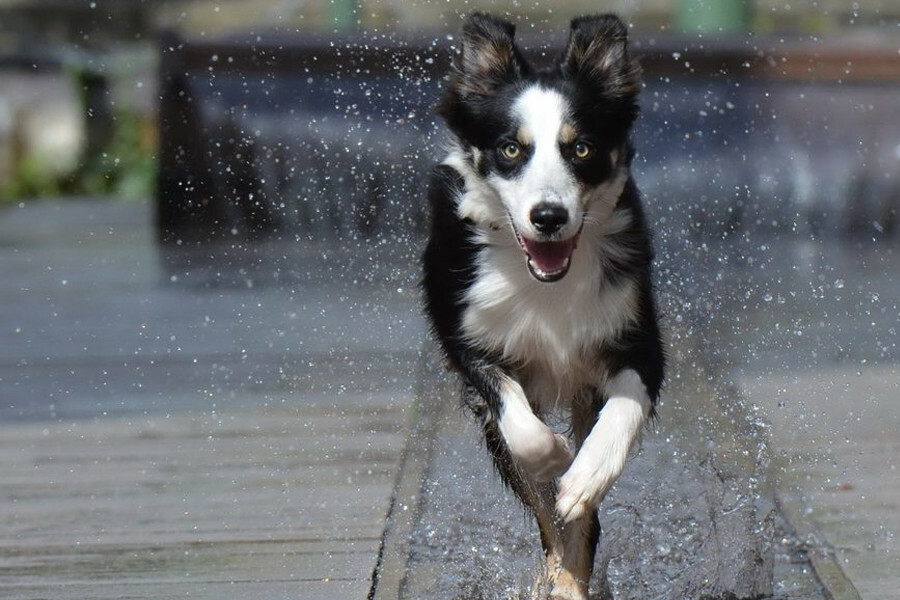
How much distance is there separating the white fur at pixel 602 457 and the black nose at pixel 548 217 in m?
0.54

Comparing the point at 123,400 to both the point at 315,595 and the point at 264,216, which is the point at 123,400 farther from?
the point at 264,216

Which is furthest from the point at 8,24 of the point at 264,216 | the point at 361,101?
the point at 361,101

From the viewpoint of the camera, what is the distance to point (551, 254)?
4055mm

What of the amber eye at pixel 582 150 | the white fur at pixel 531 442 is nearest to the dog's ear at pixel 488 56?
the amber eye at pixel 582 150

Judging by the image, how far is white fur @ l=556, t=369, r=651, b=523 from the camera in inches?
156

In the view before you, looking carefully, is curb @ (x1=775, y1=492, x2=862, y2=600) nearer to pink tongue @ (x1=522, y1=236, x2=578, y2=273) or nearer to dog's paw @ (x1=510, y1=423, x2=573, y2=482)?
dog's paw @ (x1=510, y1=423, x2=573, y2=482)

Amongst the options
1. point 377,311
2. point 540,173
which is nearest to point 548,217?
point 540,173

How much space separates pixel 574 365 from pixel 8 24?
18.4 meters

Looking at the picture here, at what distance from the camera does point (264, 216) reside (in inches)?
462

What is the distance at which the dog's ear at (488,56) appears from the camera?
4305mm

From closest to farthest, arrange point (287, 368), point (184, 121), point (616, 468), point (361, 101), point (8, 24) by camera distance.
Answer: point (616, 468) → point (287, 368) → point (361, 101) → point (184, 121) → point (8, 24)

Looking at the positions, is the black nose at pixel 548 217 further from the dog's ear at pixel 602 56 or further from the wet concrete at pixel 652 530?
the wet concrete at pixel 652 530

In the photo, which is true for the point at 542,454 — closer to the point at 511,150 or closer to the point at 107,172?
the point at 511,150

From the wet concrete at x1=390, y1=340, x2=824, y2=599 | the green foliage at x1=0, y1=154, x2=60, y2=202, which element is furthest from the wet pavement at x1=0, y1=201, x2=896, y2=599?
the green foliage at x1=0, y1=154, x2=60, y2=202
